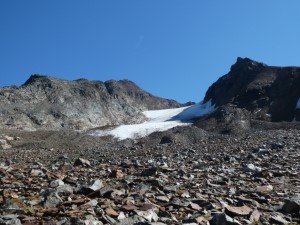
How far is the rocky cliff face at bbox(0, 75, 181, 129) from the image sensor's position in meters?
98.8

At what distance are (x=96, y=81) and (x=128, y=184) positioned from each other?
140167mm

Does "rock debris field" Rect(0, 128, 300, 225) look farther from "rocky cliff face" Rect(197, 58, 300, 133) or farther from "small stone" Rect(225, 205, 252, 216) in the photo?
"rocky cliff face" Rect(197, 58, 300, 133)

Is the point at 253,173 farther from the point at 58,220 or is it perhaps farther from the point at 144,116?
the point at 144,116

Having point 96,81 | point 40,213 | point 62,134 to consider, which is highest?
point 96,81

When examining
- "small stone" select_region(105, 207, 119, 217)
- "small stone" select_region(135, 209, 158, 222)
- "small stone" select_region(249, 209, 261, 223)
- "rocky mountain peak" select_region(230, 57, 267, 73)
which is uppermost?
"rocky mountain peak" select_region(230, 57, 267, 73)

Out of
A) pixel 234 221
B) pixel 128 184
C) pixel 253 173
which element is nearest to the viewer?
pixel 234 221

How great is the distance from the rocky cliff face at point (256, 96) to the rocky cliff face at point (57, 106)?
125ft

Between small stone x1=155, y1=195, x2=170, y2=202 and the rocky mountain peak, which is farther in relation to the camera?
the rocky mountain peak

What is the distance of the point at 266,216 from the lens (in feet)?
25.5

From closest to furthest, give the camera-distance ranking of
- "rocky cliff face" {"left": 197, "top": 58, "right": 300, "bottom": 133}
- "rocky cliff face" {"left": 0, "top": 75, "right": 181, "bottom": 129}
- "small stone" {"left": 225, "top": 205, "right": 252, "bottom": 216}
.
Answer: "small stone" {"left": 225, "top": 205, "right": 252, "bottom": 216} → "rocky cliff face" {"left": 197, "top": 58, "right": 300, "bottom": 133} → "rocky cliff face" {"left": 0, "top": 75, "right": 181, "bottom": 129}

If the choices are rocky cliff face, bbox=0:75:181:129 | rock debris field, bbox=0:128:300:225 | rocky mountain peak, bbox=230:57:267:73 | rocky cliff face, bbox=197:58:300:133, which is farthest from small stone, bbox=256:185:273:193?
rocky mountain peak, bbox=230:57:267:73

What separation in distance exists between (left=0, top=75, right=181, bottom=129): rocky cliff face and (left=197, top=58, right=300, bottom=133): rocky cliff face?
3815 centimetres

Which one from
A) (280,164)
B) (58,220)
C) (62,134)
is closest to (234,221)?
(58,220)

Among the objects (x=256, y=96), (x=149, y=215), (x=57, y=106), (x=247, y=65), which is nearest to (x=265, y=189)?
(x=149, y=215)
